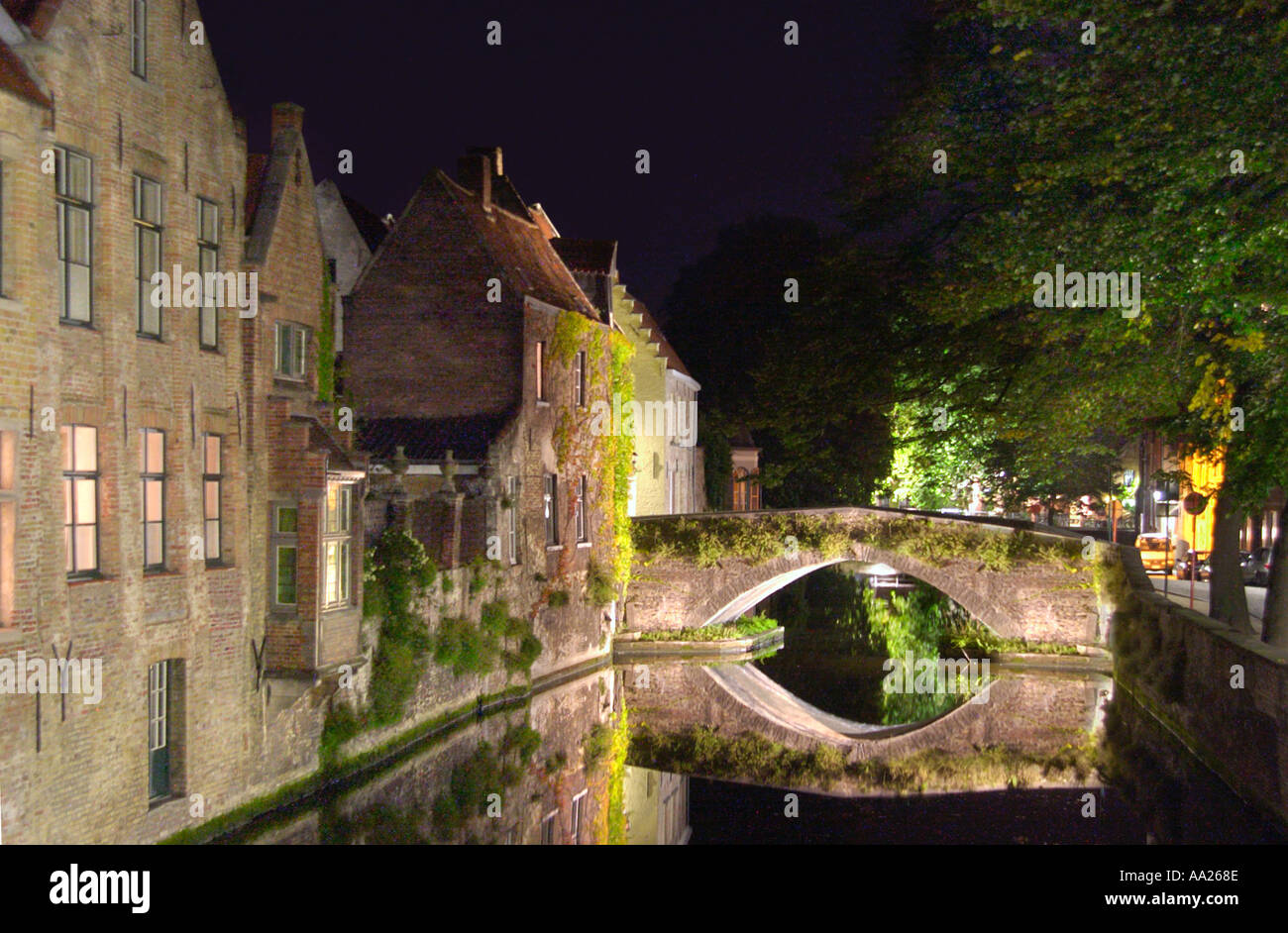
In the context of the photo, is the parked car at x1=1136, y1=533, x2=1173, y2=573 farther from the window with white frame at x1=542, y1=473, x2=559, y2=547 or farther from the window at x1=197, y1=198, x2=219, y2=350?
the window at x1=197, y1=198, x2=219, y2=350

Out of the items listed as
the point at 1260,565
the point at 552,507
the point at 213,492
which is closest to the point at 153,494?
the point at 213,492

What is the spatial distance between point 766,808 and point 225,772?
23.2 ft

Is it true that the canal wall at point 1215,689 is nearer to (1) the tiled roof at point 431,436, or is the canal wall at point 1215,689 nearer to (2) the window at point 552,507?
(2) the window at point 552,507

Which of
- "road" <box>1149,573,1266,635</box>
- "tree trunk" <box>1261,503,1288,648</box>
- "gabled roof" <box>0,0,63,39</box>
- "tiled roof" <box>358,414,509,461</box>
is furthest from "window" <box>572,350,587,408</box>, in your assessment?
"gabled roof" <box>0,0,63,39</box>

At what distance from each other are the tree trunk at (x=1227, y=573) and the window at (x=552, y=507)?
11081mm

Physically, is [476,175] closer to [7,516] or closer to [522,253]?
[522,253]

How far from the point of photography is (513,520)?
74.7ft

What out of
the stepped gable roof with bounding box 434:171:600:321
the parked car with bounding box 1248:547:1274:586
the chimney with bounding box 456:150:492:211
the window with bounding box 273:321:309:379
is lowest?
the parked car with bounding box 1248:547:1274:586

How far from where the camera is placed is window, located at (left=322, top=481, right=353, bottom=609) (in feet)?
49.4

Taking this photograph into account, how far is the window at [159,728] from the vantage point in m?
12.7

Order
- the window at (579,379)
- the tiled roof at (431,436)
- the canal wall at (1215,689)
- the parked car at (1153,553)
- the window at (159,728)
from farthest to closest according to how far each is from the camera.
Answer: the parked car at (1153,553) → the window at (579,379) → the tiled roof at (431,436) → the canal wall at (1215,689) → the window at (159,728)

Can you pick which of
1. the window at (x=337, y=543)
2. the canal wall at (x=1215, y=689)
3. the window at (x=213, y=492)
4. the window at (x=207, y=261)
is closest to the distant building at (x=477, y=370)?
the window at (x=337, y=543)

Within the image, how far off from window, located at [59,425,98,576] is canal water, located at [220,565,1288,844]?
12.0 ft
